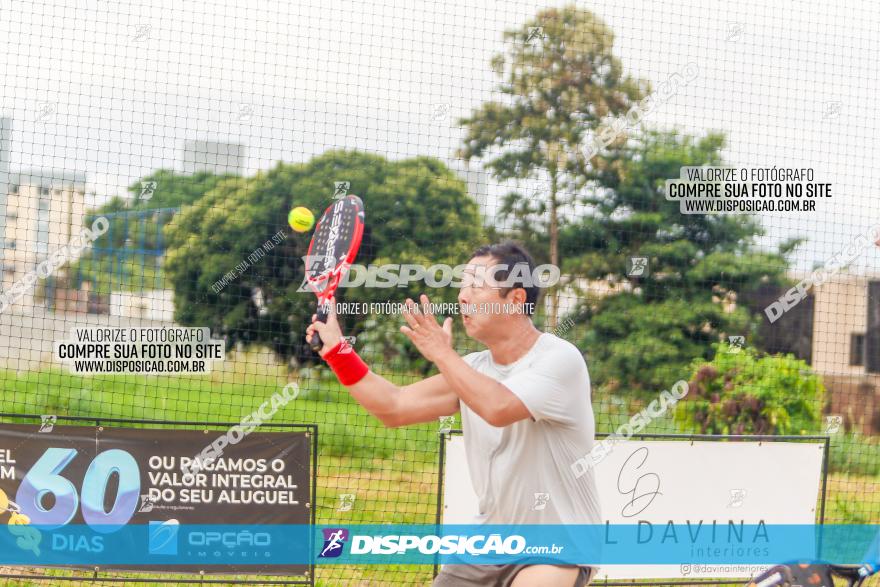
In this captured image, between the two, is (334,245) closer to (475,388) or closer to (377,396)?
(377,396)

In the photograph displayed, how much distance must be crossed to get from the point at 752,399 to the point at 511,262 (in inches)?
294

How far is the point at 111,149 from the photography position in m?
8.27

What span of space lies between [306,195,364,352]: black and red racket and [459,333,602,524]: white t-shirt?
100cm

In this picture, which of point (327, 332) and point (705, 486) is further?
point (705, 486)

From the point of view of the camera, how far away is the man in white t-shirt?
3.24m

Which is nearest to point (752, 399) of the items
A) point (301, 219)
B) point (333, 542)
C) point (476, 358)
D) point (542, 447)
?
point (333, 542)

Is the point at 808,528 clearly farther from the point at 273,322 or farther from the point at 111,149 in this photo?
the point at 273,322

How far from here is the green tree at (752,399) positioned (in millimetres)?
10242

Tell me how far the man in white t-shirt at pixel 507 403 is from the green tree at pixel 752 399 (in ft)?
23.9

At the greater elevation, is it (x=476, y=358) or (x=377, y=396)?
(x=476, y=358)

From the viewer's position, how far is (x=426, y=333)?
10.8 feet

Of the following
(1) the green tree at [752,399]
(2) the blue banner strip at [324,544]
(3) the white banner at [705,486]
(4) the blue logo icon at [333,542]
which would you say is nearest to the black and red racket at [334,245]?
(2) the blue banner strip at [324,544]

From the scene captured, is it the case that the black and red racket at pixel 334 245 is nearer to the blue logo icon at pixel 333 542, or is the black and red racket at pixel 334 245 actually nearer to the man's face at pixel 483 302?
the man's face at pixel 483 302

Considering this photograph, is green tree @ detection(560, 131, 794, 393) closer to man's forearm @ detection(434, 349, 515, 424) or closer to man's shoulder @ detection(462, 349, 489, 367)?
man's shoulder @ detection(462, 349, 489, 367)
